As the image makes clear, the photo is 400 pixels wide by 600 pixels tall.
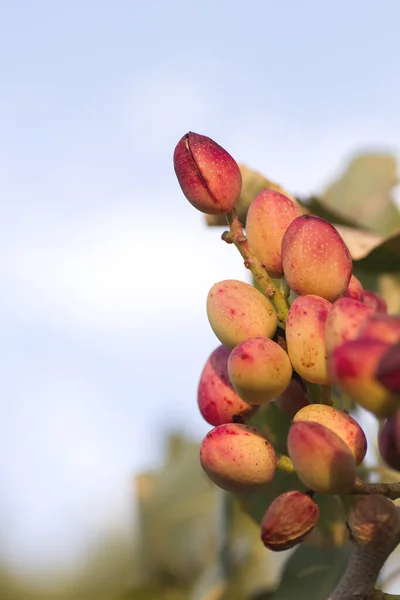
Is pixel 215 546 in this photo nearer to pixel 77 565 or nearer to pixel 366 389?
pixel 366 389

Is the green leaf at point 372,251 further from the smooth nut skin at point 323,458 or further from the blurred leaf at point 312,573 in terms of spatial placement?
the smooth nut skin at point 323,458

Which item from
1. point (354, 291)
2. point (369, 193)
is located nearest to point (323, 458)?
point (354, 291)

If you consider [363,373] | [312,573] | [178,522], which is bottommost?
[178,522]

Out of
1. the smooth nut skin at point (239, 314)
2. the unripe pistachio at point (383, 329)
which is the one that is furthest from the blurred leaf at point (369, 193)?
the unripe pistachio at point (383, 329)

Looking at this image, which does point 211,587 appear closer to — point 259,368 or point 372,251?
point 372,251

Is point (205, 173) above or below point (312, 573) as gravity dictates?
above

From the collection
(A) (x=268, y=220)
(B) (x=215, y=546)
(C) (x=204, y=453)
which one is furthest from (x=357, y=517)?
(B) (x=215, y=546)
